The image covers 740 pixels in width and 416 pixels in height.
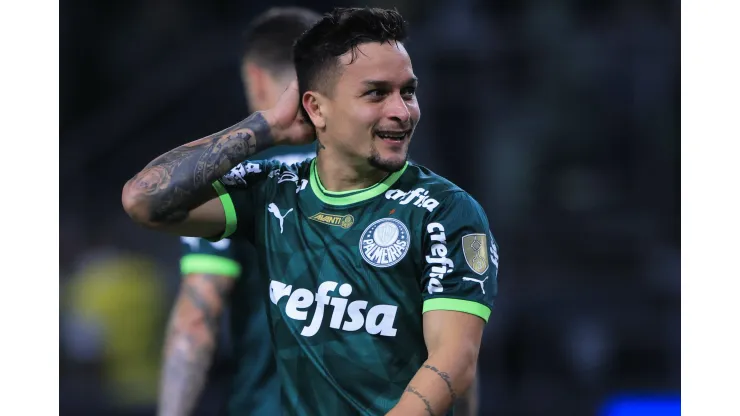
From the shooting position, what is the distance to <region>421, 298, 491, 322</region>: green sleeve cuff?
10.3 ft

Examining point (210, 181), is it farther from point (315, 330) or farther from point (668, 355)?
point (668, 355)

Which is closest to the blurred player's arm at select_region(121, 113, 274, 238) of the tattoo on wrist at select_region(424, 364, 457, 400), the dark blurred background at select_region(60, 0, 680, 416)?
the tattoo on wrist at select_region(424, 364, 457, 400)

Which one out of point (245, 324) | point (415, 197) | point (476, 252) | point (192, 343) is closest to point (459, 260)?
point (476, 252)

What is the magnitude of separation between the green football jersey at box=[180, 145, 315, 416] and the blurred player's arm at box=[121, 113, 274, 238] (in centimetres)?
64

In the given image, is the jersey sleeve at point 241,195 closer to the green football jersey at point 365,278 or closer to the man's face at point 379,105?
the green football jersey at point 365,278

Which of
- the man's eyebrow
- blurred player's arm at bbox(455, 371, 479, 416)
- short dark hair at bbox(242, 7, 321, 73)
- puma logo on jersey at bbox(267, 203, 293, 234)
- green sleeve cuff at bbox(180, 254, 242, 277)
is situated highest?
short dark hair at bbox(242, 7, 321, 73)

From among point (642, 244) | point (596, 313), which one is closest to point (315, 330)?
point (596, 313)

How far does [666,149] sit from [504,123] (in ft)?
5.75

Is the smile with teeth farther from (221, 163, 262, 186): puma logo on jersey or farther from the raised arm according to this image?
(221, 163, 262, 186): puma logo on jersey

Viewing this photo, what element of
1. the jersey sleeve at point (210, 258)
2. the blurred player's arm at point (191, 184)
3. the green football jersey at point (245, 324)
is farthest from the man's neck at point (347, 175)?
the jersey sleeve at point (210, 258)

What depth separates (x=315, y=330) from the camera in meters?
3.48

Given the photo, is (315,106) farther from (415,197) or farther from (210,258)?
(210,258)

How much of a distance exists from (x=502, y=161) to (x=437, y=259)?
7583 millimetres

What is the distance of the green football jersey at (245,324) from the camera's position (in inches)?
168
